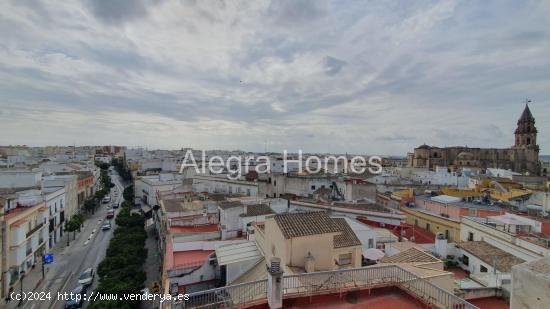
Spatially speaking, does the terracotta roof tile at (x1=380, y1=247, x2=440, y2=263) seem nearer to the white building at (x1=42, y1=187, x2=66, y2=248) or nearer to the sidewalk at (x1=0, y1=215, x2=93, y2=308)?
the sidewalk at (x1=0, y1=215, x2=93, y2=308)

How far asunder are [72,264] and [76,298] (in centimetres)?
817

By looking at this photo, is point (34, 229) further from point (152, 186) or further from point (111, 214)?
point (111, 214)

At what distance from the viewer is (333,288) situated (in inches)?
290

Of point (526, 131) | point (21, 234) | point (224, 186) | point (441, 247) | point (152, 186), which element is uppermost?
point (526, 131)

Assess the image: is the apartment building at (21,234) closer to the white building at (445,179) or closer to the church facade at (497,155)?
the white building at (445,179)

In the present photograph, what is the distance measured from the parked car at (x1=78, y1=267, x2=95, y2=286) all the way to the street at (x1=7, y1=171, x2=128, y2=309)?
312 mm

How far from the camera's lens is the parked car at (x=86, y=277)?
796 inches

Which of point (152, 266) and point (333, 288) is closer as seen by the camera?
point (333, 288)

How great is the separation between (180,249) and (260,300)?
→ 32.6 ft

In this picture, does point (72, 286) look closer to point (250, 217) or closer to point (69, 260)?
point (69, 260)

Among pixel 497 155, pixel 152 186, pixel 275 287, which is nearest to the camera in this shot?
pixel 275 287

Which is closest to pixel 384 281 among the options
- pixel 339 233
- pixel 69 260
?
pixel 339 233

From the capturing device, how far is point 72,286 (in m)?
20.2

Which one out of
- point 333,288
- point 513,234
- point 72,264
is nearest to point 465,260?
point 513,234
